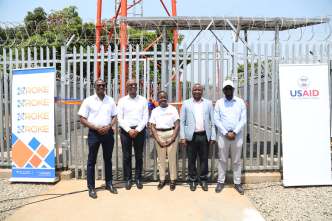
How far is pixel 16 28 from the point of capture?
6793 millimetres

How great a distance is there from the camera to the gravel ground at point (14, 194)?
4638mm

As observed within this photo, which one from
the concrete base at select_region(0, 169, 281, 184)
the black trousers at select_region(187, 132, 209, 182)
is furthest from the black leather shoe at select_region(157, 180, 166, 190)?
the concrete base at select_region(0, 169, 281, 184)

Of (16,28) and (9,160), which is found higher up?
(16,28)

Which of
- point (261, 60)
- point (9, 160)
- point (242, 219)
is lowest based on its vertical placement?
point (242, 219)

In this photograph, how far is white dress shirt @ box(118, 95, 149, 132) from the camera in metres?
5.23

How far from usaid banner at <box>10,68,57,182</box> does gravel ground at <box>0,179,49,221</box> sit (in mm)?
131

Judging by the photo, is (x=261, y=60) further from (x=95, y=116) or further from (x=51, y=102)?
(x=51, y=102)

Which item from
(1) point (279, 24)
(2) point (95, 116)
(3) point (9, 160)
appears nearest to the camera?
(2) point (95, 116)

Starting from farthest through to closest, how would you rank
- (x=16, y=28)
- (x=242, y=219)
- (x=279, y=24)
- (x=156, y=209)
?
(x=279, y=24), (x=16, y=28), (x=156, y=209), (x=242, y=219)

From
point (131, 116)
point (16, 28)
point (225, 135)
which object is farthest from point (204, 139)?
point (16, 28)

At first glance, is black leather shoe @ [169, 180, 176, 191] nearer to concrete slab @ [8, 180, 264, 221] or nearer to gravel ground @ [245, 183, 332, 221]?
concrete slab @ [8, 180, 264, 221]

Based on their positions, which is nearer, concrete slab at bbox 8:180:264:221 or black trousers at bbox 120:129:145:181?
concrete slab at bbox 8:180:264:221

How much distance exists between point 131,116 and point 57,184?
→ 6.18 ft

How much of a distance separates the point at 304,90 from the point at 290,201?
6.21 ft
